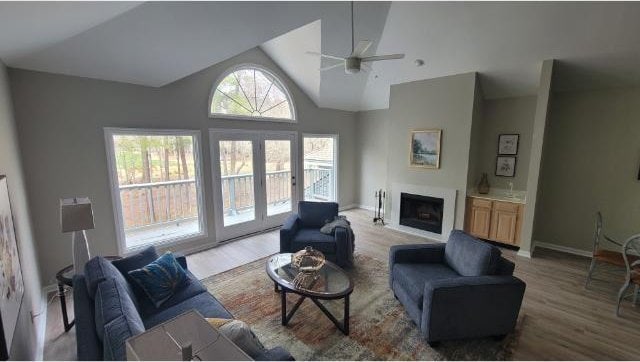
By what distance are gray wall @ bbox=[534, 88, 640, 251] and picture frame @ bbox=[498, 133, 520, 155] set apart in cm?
42

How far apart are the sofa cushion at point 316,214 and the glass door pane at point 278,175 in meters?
1.42

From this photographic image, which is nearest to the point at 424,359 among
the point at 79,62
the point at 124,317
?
the point at 124,317

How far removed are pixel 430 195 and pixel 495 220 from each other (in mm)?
Answer: 1088

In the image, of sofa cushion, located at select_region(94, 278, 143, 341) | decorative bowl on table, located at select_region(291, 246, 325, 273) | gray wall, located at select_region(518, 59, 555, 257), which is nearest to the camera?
sofa cushion, located at select_region(94, 278, 143, 341)

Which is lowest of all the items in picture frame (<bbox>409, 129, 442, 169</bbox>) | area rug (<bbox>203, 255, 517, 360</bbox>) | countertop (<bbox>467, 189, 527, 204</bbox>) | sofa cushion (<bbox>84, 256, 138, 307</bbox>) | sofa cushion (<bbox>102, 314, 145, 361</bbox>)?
area rug (<bbox>203, 255, 517, 360</bbox>)

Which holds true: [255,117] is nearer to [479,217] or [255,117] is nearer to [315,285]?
[315,285]

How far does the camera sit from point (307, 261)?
109 inches

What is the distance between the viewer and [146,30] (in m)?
2.57

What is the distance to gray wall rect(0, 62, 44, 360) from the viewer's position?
1923 millimetres

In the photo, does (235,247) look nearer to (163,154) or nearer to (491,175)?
(163,154)

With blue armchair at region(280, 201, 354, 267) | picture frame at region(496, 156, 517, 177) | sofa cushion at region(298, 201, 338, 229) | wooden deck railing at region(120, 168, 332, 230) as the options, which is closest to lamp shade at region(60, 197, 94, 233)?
wooden deck railing at region(120, 168, 332, 230)

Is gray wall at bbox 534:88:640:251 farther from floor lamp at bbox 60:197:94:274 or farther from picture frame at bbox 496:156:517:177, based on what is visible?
floor lamp at bbox 60:197:94:274

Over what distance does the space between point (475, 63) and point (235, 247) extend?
4.83 metres

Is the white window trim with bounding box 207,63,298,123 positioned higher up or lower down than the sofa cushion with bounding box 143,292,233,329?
higher up
